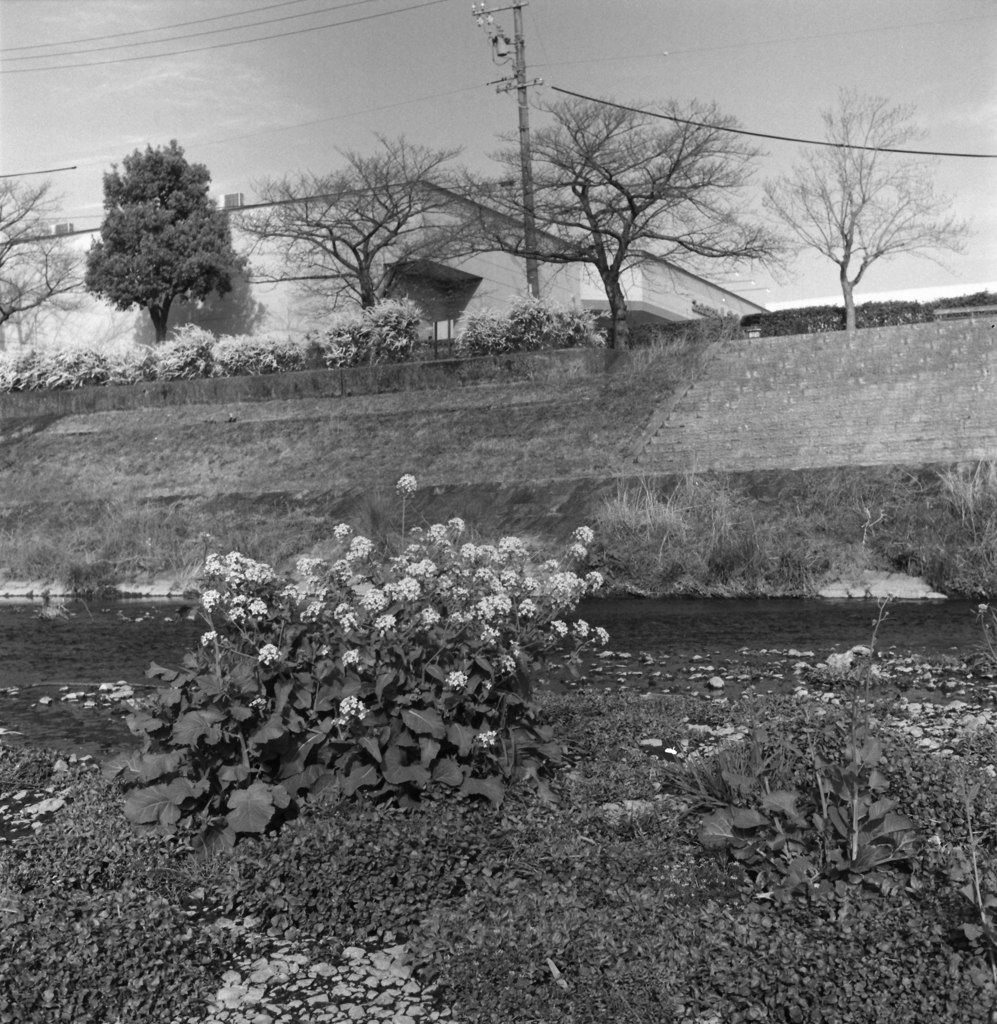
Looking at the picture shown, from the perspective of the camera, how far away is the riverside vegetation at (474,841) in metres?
3.17

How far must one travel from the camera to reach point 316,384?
25359 mm

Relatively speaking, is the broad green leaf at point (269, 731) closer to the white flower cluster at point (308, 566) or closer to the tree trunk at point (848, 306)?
the white flower cluster at point (308, 566)

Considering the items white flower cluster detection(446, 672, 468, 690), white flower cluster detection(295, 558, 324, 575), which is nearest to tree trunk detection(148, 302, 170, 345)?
white flower cluster detection(295, 558, 324, 575)

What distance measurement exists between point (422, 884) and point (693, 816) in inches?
47.7

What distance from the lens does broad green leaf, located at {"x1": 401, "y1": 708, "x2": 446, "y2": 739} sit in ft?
14.1

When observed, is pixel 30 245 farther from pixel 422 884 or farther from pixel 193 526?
pixel 422 884

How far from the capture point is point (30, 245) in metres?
39.0

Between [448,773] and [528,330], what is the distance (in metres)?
20.8

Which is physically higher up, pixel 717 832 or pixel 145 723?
pixel 145 723

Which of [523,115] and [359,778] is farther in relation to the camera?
[523,115]

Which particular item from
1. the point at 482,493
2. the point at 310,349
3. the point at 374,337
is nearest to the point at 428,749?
the point at 482,493

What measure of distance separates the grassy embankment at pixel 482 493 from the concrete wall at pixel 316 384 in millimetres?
452

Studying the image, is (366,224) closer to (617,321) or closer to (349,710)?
(617,321)

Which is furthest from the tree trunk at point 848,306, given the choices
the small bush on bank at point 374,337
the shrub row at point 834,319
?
the small bush on bank at point 374,337
